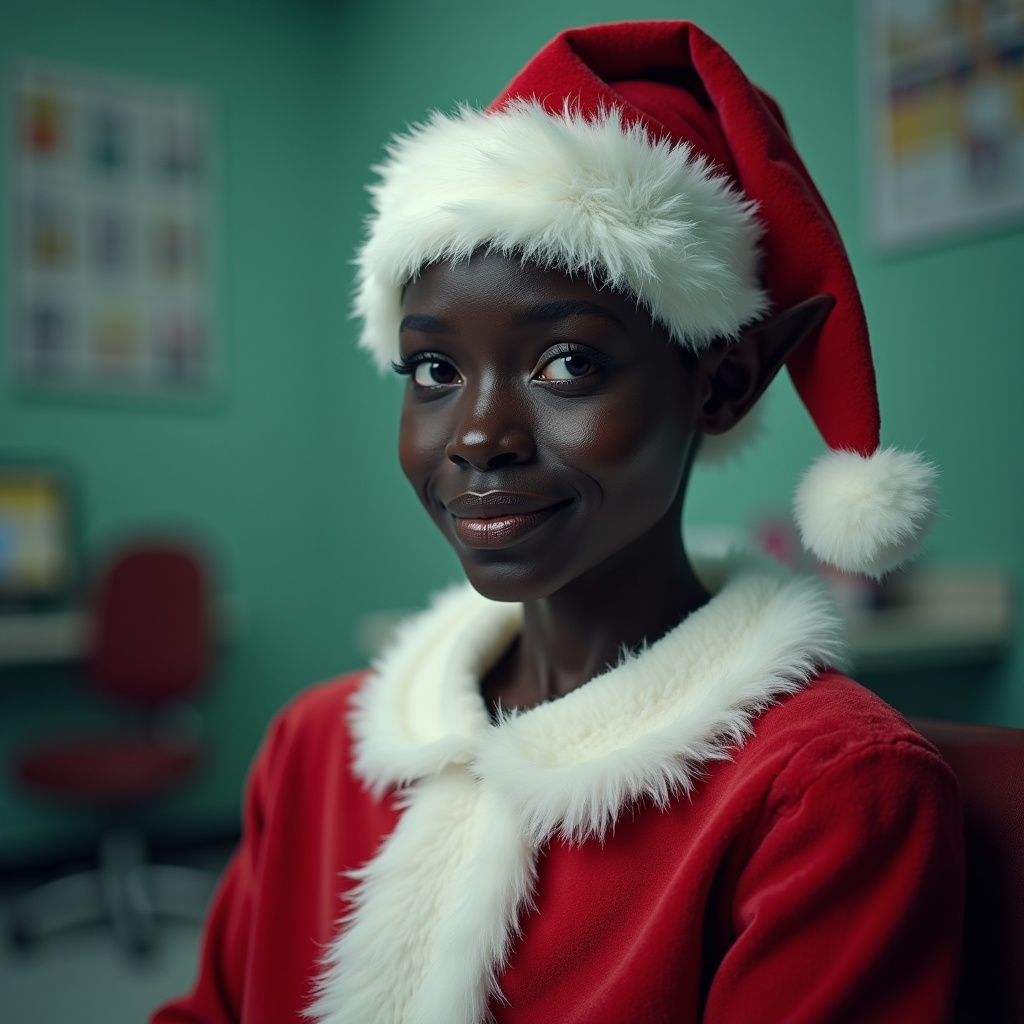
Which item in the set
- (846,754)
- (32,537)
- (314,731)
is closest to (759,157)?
(846,754)

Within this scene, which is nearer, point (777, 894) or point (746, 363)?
point (777, 894)

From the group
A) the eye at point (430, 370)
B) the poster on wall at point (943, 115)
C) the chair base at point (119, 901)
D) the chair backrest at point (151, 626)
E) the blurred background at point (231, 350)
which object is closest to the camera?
the eye at point (430, 370)

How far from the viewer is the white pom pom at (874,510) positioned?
79cm

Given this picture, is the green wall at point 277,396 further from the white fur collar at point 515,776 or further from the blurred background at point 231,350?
the white fur collar at point 515,776

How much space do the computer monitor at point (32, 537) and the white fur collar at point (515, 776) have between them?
10.2ft

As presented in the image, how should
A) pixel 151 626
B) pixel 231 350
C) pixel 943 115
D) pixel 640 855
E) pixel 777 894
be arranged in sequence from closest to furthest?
pixel 777 894 → pixel 640 855 → pixel 943 115 → pixel 151 626 → pixel 231 350

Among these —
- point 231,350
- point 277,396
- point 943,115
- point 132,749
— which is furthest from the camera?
point 277,396

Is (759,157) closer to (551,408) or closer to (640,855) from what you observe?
(551,408)

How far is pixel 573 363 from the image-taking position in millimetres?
810

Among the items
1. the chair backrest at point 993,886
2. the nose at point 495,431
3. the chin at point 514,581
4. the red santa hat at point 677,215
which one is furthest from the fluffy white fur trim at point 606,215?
the chair backrest at point 993,886

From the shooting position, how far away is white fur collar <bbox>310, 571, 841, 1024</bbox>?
789 mm

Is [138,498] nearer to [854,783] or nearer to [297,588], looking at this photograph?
[297,588]

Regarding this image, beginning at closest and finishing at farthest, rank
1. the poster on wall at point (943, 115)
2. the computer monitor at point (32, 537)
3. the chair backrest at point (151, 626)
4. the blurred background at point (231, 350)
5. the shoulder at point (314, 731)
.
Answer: the shoulder at point (314, 731)
the poster on wall at point (943, 115)
the blurred background at point (231, 350)
the chair backrest at point (151, 626)
the computer monitor at point (32, 537)

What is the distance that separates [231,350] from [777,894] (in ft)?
12.9
